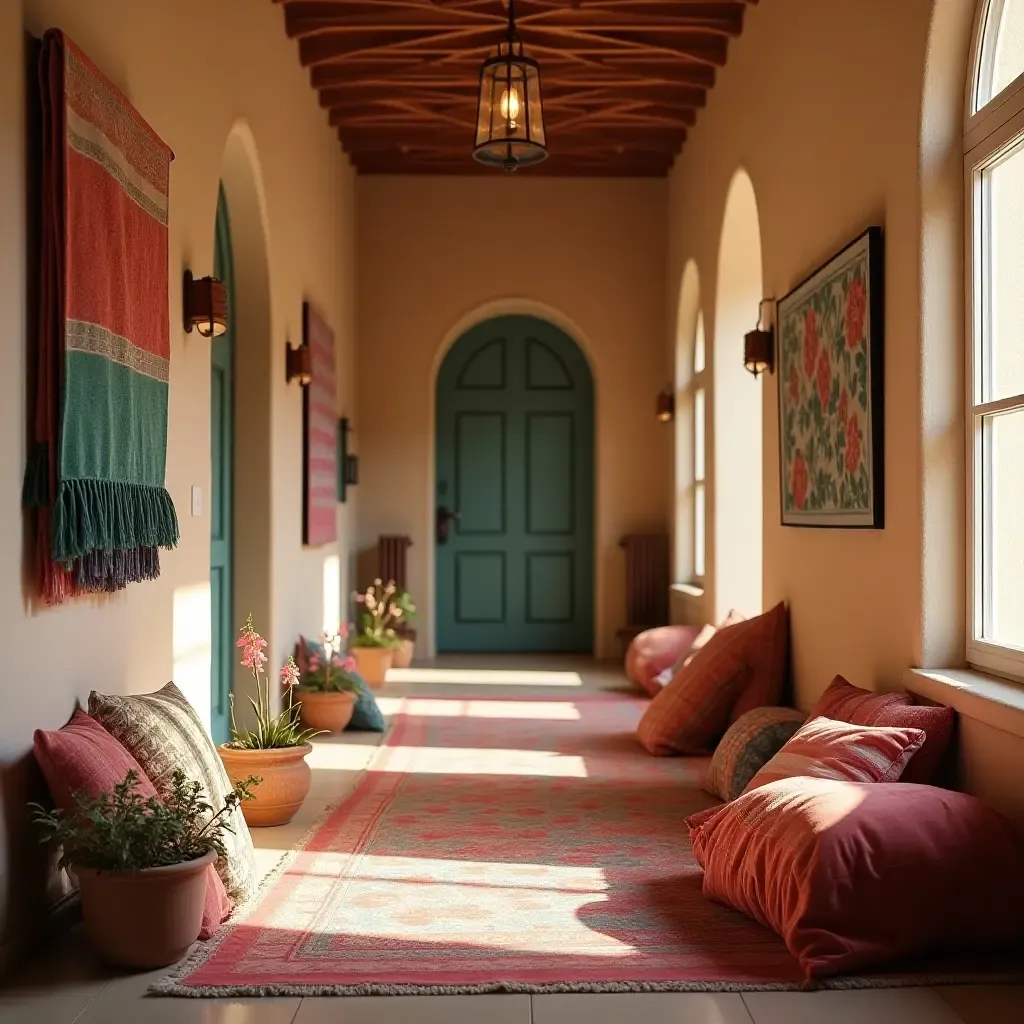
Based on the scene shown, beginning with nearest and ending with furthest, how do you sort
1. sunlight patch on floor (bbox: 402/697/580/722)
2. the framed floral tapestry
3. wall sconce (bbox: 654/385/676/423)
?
the framed floral tapestry, sunlight patch on floor (bbox: 402/697/580/722), wall sconce (bbox: 654/385/676/423)

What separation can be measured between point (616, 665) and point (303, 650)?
335cm

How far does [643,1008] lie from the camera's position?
2832 millimetres

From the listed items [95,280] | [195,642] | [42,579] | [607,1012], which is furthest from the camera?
[195,642]

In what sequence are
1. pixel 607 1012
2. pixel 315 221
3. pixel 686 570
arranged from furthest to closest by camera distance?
pixel 686 570, pixel 315 221, pixel 607 1012

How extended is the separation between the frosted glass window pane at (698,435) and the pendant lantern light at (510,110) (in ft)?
11.7

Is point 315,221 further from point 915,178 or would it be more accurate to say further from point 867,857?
point 867,857

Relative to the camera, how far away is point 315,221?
26.6ft

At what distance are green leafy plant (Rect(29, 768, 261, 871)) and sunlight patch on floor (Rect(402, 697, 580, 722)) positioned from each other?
4046mm

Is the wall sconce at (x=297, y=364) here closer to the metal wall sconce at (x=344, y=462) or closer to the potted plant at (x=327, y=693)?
the potted plant at (x=327, y=693)

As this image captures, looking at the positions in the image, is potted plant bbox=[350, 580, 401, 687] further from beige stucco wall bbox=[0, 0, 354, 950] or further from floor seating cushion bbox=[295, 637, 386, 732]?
floor seating cushion bbox=[295, 637, 386, 732]

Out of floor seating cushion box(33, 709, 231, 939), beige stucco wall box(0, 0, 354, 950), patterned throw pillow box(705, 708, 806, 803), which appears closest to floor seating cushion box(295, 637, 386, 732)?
beige stucco wall box(0, 0, 354, 950)

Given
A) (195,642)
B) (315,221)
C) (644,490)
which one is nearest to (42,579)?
(195,642)

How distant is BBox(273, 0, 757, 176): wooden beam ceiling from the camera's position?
6.91 metres

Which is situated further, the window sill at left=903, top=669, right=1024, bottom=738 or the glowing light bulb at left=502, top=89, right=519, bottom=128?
the glowing light bulb at left=502, top=89, right=519, bottom=128
